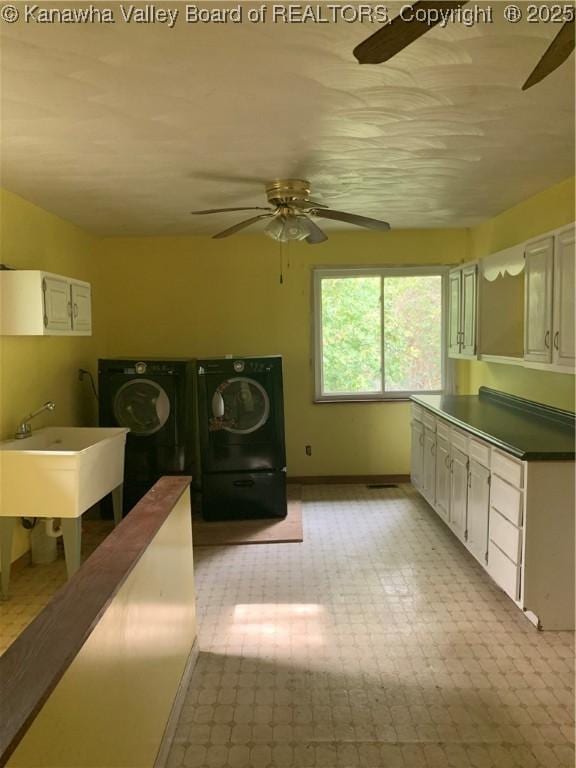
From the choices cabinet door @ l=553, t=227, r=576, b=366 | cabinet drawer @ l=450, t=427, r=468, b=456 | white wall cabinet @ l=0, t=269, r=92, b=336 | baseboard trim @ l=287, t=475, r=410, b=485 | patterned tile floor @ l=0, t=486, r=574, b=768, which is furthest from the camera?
baseboard trim @ l=287, t=475, r=410, b=485

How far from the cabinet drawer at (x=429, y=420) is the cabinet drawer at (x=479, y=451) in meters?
0.77

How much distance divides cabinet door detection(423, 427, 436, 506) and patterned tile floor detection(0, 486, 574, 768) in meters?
0.44

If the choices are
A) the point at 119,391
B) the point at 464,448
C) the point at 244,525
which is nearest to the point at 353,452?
the point at 244,525

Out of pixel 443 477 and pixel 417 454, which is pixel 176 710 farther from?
pixel 417 454

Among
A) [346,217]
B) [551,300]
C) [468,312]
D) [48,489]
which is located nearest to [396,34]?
[346,217]

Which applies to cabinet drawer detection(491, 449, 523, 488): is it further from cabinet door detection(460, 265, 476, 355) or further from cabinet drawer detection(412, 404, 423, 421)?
cabinet drawer detection(412, 404, 423, 421)

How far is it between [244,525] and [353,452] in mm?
1484

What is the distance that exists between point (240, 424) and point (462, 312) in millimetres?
1996

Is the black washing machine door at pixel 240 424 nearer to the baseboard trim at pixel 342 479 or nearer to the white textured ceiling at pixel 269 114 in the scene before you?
the baseboard trim at pixel 342 479

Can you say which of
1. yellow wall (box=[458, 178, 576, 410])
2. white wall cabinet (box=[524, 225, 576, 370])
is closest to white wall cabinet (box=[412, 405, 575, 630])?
white wall cabinet (box=[524, 225, 576, 370])

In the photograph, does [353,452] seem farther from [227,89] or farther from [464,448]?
[227,89]

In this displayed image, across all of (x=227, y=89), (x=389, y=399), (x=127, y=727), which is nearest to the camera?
(x=127, y=727)

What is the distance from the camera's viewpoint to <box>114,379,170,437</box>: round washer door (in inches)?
170

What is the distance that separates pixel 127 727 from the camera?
1505 mm
